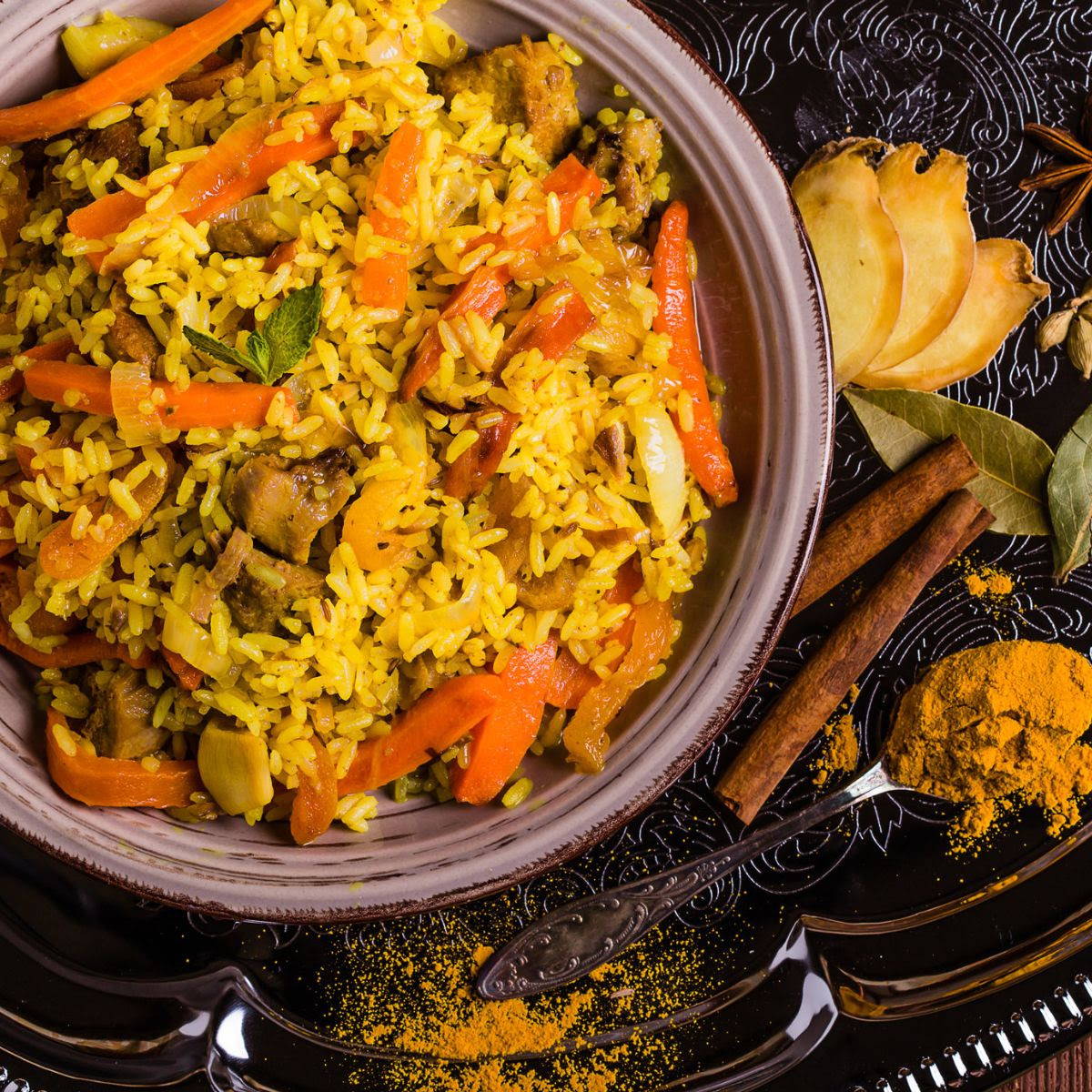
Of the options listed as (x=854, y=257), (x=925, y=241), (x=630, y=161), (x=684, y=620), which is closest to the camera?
(x=630, y=161)

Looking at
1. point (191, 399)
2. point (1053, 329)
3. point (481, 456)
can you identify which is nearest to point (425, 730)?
point (481, 456)

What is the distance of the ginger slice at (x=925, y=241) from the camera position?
9.72 ft

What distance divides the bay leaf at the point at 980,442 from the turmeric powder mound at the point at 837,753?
2.70 ft

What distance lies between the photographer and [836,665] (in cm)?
303

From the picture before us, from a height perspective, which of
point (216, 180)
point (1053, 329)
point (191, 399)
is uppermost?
point (216, 180)

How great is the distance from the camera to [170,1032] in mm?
2955

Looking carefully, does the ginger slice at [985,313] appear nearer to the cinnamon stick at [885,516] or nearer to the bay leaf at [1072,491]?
the cinnamon stick at [885,516]

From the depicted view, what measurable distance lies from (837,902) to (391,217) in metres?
2.44

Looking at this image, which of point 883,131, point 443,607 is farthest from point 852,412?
point 443,607

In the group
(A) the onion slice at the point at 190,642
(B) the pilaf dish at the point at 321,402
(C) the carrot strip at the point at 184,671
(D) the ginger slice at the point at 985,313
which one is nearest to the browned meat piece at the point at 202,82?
(B) the pilaf dish at the point at 321,402

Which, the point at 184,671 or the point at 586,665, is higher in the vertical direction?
the point at 184,671

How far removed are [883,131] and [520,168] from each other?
1.32 meters

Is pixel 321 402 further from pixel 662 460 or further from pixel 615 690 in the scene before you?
pixel 615 690

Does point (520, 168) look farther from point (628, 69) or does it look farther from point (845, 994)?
point (845, 994)
